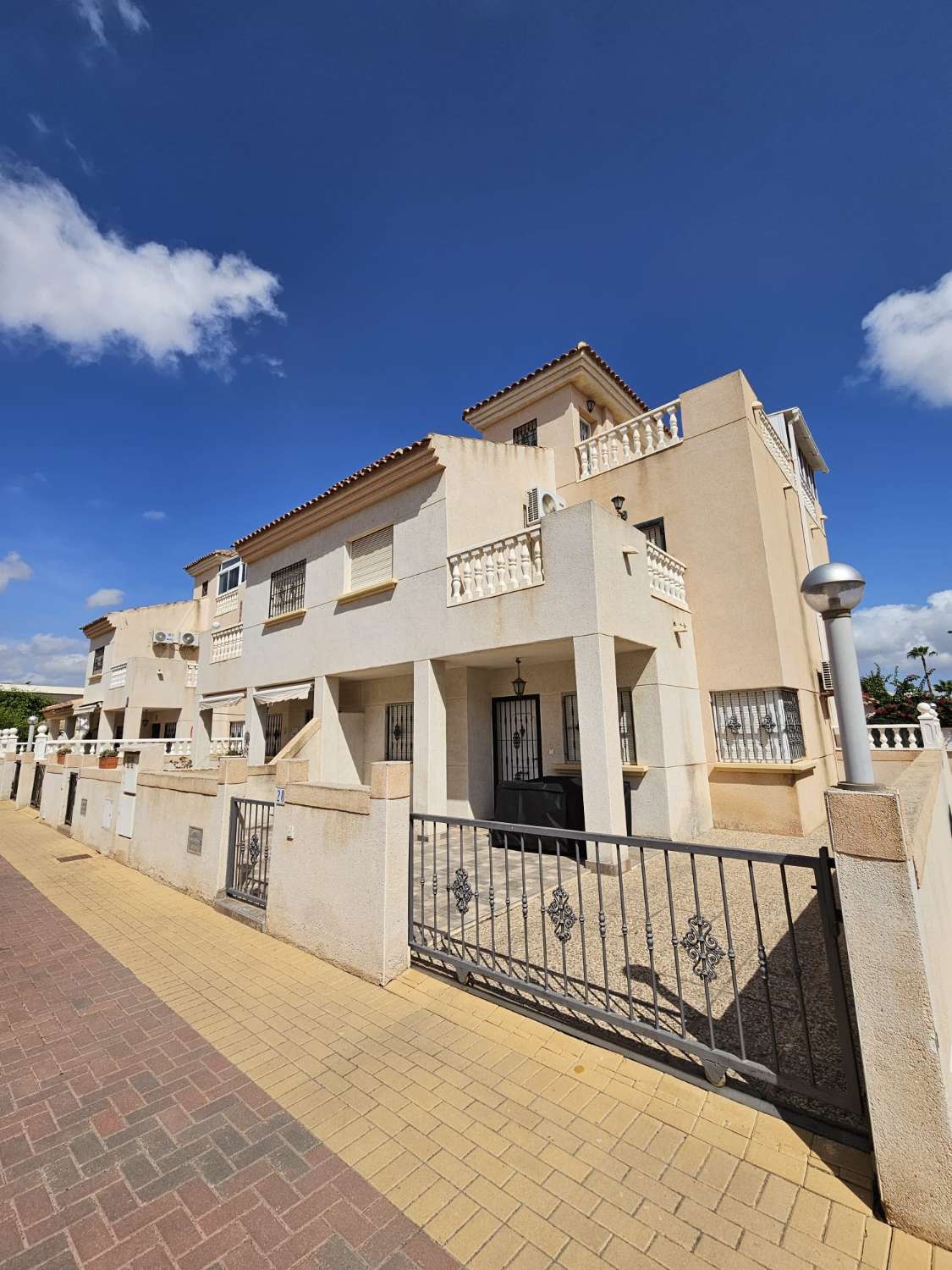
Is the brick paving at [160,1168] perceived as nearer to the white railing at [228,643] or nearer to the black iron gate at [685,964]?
the black iron gate at [685,964]

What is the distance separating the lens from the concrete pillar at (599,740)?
7.59 m

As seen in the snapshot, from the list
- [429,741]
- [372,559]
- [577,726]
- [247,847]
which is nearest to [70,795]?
[247,847]

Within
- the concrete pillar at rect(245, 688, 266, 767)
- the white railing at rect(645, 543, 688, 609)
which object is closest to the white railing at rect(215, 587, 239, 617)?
the concrete pillar at rect(245, 688, 266, 767)

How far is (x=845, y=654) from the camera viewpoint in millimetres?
3354

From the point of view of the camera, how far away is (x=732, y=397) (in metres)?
10.6

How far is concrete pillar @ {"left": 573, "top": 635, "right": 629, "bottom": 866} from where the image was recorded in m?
7.59

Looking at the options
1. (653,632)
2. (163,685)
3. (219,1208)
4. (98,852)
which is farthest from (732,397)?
(163,685)

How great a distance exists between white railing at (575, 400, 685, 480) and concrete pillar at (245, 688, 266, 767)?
1048cm

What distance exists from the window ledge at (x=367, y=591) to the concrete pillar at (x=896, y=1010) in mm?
9284

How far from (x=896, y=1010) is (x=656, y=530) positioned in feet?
33.9

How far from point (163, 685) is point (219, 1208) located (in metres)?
25.9

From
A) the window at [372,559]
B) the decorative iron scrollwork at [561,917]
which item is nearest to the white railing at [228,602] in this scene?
the window at [372,559]

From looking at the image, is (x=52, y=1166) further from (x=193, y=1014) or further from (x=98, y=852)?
(x=98, y=852)

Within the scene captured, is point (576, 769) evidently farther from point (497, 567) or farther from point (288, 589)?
point (288, 589)
